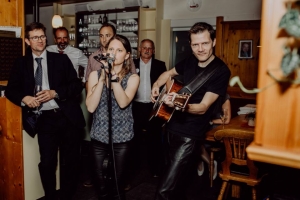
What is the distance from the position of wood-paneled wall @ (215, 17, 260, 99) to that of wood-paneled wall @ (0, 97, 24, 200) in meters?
4.26

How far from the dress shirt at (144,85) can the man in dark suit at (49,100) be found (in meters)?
1.56

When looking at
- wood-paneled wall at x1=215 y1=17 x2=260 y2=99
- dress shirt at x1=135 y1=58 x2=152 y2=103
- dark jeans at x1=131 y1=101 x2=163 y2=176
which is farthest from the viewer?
wood-paneled wall at x1=215 y1=17 x2=260 y2=99

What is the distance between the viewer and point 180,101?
7.02 ft

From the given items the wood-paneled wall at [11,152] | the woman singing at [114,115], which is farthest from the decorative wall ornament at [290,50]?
the wood-paneled wall at [11,152]

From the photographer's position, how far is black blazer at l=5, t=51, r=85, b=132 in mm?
2928

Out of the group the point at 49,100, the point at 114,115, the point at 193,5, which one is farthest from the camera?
the point at 193,5

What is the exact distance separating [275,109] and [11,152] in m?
2.88

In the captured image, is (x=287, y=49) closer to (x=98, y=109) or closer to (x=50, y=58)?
(x=98, y=109)

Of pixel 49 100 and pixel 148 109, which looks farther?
pixel 148 109

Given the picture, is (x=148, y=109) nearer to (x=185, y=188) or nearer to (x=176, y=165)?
(x=185, y=188)

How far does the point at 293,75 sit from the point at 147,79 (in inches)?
154

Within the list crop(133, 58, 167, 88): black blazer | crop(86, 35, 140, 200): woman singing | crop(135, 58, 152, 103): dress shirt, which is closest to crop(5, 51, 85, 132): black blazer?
crop(86, 35, 140, 200): woman singing

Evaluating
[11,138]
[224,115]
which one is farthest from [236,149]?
[11,138]

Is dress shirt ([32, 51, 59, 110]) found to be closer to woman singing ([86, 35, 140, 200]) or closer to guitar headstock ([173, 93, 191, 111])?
woman singing ([86, 35, 140, 200])
